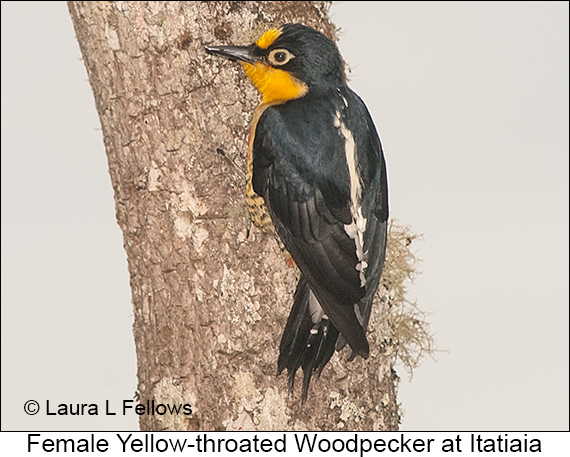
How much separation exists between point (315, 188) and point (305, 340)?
1.94ft

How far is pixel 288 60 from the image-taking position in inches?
119

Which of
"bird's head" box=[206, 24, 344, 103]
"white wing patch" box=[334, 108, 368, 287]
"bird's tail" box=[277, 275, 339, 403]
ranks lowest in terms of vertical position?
"bird's tail" box=[277, 275, 339, 403]

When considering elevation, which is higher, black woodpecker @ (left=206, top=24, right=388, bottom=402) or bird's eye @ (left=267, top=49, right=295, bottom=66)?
bird's eye @ (left=267, top=49, right=295, bottom=66)

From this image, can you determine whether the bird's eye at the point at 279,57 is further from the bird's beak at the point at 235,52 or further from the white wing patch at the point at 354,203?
the white wing patch at the point at 354,203

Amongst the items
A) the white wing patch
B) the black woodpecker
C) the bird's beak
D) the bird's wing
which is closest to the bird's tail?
the black woodpecker

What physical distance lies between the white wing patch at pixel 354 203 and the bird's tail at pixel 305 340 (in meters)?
0.23

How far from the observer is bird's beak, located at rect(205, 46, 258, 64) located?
2.92 metres

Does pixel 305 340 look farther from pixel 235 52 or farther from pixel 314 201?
pixel 235 52

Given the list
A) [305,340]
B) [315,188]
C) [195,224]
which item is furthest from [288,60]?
[305,340]

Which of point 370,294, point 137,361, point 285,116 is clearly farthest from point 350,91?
point 137,361

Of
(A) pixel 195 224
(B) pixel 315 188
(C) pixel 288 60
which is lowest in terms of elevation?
(A) pixel 195 224

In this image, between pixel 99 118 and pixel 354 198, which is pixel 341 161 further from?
pixel 99 118

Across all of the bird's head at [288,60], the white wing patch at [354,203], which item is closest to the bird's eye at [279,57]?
the bird's head at [288,60]

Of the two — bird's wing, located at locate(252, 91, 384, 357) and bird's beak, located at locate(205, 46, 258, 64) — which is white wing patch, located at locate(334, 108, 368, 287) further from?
bird's beak, located at locate(205, 46, 258, 64)
